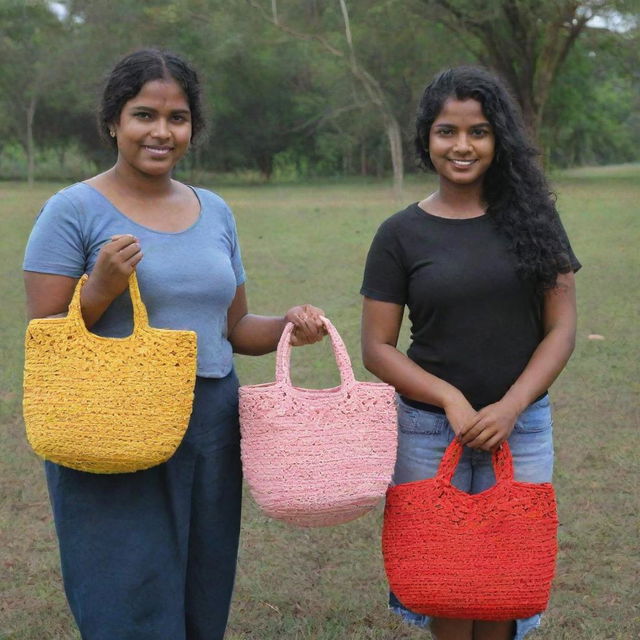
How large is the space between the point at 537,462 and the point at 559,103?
131 feet

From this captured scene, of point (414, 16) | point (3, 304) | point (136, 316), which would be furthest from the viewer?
point (414, 16)

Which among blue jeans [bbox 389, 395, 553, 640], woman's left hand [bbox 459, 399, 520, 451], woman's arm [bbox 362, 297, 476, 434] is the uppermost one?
woman's arm [bbox 362, 297, 476, 434]

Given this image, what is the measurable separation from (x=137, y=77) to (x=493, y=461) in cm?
127

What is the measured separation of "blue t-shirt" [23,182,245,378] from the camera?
230 cm

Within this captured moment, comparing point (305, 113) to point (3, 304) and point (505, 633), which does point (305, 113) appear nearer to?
point (3, 304)

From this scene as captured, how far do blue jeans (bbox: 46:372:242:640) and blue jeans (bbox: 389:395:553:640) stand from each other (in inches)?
18.0

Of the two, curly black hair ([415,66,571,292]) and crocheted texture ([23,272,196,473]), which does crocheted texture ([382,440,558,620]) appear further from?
crocheted texture ([23,272,196,473])

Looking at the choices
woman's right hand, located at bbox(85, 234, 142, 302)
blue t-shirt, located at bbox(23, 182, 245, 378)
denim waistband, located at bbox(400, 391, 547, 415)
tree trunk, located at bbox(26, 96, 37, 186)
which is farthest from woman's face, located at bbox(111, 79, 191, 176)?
tree trunk, located at bbox(26, 96, 37, 186)

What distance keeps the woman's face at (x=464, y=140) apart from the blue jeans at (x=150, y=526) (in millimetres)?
788

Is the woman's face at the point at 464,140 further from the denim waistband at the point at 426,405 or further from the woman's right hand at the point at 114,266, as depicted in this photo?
the woman's right hand at the point at 114,266

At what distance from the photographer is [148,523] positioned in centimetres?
245

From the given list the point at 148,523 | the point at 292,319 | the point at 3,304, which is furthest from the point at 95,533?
the point at 3,304

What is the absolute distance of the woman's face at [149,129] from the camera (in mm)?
2400

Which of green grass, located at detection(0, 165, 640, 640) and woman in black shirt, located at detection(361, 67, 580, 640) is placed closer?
woman in black shirt, located at detection(361, 67, 580, 640)
